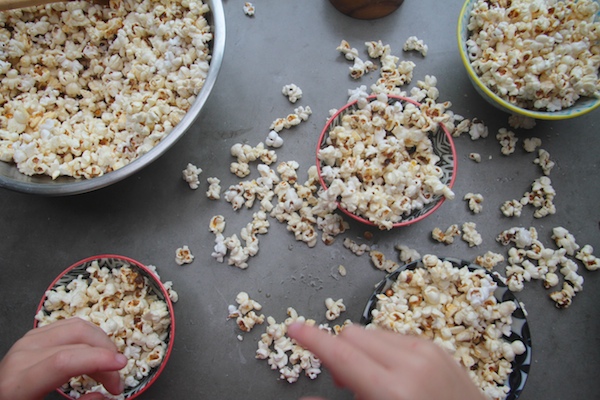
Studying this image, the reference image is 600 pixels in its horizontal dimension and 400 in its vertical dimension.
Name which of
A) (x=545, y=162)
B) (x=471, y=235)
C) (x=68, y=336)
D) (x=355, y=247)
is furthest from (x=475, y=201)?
(x=68, y=336)

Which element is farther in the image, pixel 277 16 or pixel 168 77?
pixel 277 16

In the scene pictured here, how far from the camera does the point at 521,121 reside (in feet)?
3.88

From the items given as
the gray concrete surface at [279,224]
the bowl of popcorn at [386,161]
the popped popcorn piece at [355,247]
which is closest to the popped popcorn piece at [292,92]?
the gray concrete surface at [279,224]

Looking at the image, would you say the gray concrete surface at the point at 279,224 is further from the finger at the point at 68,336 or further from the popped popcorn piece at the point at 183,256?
the finger at the point at 68,336

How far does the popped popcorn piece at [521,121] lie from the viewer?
1183mm

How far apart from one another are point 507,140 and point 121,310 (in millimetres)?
980

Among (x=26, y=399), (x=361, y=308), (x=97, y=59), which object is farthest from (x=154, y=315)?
(x=97, y=59)

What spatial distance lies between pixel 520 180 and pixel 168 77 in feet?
2.84

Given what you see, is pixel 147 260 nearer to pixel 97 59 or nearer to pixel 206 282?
pixel 206 282

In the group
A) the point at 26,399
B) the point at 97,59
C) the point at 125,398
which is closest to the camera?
the point at 26,399

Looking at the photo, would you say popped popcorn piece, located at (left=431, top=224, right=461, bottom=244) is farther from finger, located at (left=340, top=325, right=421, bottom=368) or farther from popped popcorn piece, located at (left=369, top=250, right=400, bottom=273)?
finger, located at (left=340, top=325, right=421, bottom=368)

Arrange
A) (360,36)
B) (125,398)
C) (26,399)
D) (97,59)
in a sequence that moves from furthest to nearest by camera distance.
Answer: (360,36) < (97,59) < (125,398) < (26,399)

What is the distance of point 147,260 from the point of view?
1.14 m

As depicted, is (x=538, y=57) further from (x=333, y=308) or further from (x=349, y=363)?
(x=349, y=363)
